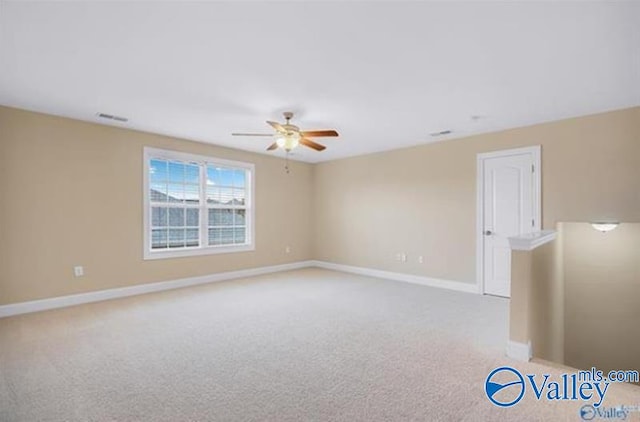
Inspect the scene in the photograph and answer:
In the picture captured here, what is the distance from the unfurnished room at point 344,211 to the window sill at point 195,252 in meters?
0.06

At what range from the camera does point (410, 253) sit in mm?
5715

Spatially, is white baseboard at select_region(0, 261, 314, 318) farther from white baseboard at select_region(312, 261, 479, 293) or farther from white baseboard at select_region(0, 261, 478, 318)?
white baseboard at select_region(312, 261, 479, 293)

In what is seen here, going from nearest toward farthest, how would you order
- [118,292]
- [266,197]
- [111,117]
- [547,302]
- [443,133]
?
1. [547,302]
2. [111,117]
3. [118,292]
4. [443,133]
5. [266,197]

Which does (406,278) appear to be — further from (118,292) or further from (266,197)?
(118,292)

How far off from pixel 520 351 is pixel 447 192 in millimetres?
3015

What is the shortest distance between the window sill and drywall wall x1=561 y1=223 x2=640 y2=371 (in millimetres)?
5197

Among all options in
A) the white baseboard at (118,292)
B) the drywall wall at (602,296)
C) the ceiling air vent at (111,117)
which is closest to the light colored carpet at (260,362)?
the white baseboard at (118,292)

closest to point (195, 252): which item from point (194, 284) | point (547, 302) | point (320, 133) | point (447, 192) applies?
point (194, 284)

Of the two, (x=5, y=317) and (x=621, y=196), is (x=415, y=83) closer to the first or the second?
(x=621, y=196)

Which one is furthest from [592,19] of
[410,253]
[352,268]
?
[352,268]

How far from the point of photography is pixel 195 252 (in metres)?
5.43

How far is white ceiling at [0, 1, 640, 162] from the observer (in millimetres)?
2047

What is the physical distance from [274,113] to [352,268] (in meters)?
3.87

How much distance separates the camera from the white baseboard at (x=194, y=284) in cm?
389
